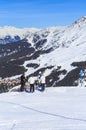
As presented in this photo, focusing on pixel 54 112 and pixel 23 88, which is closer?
pixel 54 112

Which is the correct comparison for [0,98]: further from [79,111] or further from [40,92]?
[79,111]

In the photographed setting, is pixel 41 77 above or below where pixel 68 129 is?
above

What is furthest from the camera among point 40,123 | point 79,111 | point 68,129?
point 79,111

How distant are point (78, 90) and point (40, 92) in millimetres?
3673

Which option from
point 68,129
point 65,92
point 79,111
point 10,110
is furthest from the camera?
point 65,92

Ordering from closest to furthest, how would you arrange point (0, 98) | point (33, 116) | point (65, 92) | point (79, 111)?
point (33, 116)
point (79, 111)
point (0, 98)
point (65, 92)

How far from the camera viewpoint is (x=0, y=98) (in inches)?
1458

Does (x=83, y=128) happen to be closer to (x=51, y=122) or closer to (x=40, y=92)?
(x=51, y=122)

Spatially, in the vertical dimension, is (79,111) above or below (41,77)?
below

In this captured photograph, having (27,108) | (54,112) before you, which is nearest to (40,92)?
(27,108)

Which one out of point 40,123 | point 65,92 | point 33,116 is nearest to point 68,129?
point 40,123

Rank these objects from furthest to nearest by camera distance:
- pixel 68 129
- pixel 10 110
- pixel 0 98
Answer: pixel 0 98
pixel 10 110
pixel 68 129

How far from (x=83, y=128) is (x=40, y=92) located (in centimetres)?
2336

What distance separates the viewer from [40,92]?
4116 cm
